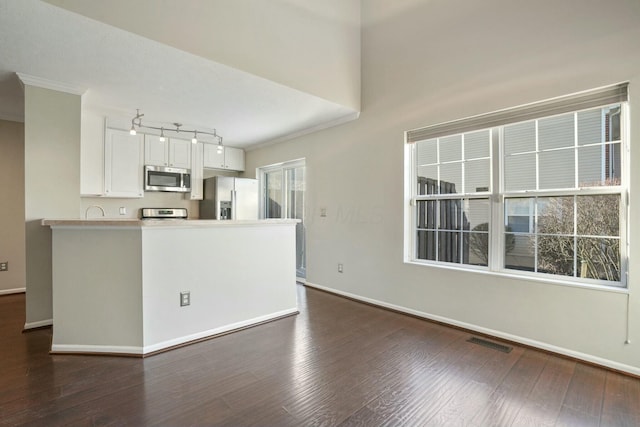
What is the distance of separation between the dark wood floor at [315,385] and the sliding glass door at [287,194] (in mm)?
2356

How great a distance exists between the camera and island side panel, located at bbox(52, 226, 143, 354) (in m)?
2.54

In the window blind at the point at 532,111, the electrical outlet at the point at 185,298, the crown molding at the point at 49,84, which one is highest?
the crown molding at the point at 49,84

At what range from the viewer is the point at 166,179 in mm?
4965

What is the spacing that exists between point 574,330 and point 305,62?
348 centimetres

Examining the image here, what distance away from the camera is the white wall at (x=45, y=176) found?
3.07 m

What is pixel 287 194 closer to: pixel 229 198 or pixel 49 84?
pixel 229 198

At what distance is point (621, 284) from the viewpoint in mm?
2357

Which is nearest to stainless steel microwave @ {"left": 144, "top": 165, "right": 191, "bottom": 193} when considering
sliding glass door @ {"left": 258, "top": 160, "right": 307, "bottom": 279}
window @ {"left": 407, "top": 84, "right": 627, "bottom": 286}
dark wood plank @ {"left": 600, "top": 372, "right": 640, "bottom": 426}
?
sliding glass door @ {"left": 258, "top": 160, "right": 307, "bottom": 279}

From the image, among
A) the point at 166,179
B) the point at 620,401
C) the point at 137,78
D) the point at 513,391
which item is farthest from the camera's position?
the point at 166,179

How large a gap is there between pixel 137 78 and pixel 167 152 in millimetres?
2169

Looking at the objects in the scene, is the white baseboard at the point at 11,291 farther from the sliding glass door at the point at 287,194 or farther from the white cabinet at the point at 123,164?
the sliding glass door at the point at 287,194

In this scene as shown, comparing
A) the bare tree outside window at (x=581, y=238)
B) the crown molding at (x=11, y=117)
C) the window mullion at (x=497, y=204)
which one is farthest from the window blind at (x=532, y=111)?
the crown molding at (x=11, y=117)

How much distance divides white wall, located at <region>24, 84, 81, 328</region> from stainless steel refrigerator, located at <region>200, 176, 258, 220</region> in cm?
211

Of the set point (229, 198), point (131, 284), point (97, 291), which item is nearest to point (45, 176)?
point (97, 291)
